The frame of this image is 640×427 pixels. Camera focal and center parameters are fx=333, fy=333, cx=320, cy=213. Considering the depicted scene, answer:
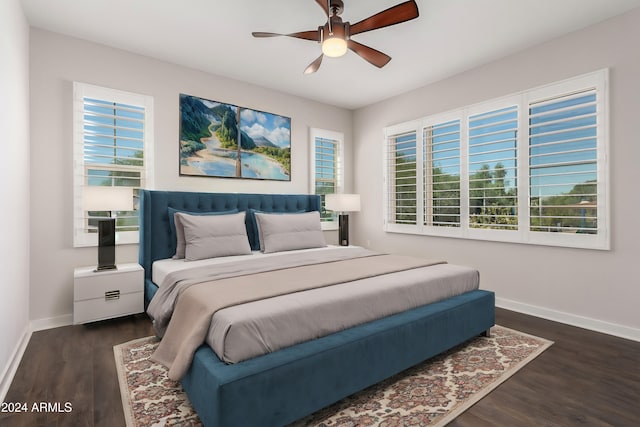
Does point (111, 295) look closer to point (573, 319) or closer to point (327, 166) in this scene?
point (327, 166)

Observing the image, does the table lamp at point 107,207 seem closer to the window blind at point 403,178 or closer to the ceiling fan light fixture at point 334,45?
the ceiling fan light fixture at point 334,45

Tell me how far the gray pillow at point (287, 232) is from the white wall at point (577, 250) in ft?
5.40

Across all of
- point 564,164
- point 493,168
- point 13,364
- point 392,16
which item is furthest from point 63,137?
point 564,164

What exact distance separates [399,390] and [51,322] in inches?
125

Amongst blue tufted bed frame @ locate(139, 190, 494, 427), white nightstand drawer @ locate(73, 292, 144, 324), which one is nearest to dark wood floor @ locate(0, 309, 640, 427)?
white nightstand drawer @ locate(73, 292, 144, 324)

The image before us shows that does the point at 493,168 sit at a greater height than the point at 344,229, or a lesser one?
greater

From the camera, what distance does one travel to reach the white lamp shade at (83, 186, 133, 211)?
2941 mm

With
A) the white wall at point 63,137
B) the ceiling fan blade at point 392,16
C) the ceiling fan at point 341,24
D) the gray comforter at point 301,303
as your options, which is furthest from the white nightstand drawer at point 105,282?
the ceiling fan blade at point 392,16

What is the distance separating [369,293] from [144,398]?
1464mm

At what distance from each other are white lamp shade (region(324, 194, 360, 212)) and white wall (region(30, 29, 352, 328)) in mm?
1930

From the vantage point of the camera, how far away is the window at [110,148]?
3.22 m

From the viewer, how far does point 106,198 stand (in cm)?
299

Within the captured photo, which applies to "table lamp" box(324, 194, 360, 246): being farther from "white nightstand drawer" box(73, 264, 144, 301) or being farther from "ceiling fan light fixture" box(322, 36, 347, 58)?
"white nightstand drawer" box(73, 264, 144, 301)

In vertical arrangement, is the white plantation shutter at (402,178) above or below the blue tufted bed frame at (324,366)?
above
